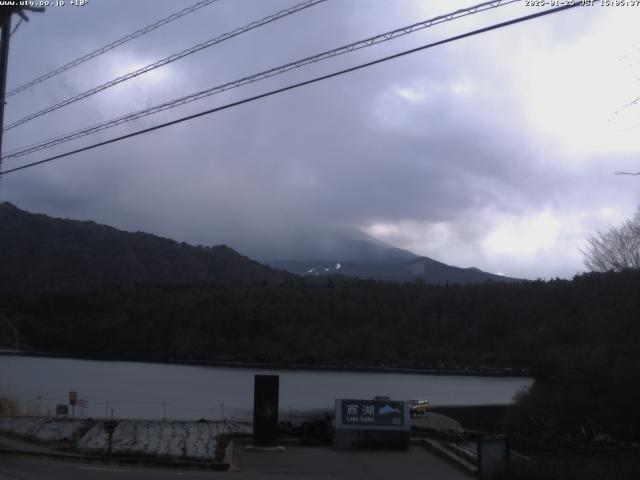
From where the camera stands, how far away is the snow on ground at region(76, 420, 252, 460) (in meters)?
21.1

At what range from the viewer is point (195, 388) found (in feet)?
260

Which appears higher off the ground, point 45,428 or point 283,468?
point 45,428

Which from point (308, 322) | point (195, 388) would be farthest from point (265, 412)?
point (308, 322)

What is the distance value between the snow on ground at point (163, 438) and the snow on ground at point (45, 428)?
0.47 metres

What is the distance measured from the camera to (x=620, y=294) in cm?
3881

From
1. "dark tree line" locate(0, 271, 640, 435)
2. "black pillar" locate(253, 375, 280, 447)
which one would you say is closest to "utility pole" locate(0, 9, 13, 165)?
"black pillar" locate(253, 375, 280, 447)

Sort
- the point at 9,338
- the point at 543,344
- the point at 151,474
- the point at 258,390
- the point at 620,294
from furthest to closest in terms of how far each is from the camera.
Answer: the point at 9,338 → the point at 543,344 → the point at 620,294 → the point at 258,390 → the point at 151,474

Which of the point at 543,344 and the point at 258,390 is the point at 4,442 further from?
the point at 543,344

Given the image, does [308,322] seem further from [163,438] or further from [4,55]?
[4,55]

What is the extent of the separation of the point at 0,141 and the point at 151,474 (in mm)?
9636

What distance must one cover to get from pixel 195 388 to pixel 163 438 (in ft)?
186

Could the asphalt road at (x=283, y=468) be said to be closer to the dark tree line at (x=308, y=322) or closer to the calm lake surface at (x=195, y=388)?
the calm lake surface at (x=195, y=388)

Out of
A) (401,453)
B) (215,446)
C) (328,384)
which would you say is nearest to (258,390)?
(215,446)

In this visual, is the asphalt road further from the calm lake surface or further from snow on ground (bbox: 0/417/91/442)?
the calm lake surface
